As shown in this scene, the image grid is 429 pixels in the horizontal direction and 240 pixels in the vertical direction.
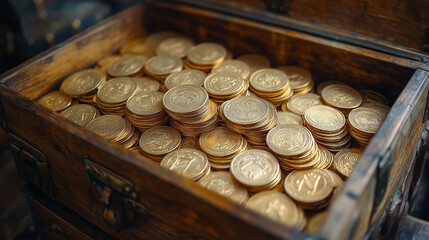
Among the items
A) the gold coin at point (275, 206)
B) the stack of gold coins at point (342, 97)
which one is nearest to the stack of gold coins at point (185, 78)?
the stack of gold coins at point (342, 97)

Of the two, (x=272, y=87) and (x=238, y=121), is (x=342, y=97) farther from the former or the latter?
(x=238, y=121)

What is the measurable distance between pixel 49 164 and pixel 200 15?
1.32 meters

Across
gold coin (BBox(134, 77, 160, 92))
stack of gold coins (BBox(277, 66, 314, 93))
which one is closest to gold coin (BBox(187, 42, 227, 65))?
gold coin (BBox(134, 77, 160, 92))

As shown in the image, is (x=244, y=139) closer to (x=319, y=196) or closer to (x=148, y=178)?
(x=319, y=196)

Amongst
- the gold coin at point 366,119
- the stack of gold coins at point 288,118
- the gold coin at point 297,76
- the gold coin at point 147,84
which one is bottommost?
the gold coin at point 147,84

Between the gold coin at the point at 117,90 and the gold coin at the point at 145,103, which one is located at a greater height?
the gold coin at the point at 145,103

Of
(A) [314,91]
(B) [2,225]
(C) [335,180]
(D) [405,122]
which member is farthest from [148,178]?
(B) [2,225]

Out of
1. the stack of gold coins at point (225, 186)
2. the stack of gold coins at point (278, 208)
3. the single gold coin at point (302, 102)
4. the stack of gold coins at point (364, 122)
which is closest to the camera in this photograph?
the stack of gold coins at point (278, 208)

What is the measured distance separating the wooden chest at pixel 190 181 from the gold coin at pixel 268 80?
20 cm

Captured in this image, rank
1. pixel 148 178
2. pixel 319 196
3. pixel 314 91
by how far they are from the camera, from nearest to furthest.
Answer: pixel 148 178, pixel 319 196, pixel 314 91

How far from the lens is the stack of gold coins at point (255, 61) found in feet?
7.65

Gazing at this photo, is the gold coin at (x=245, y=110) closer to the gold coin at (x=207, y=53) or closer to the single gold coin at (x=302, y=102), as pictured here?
the single gold coin at (x=302, y=102)

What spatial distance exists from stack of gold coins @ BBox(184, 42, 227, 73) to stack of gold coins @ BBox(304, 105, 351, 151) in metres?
0.68

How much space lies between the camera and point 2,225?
2793mm
